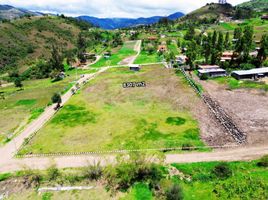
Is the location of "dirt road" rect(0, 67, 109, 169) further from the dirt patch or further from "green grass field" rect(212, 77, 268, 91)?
"green grass field" rect(212, 77, 268, 91)

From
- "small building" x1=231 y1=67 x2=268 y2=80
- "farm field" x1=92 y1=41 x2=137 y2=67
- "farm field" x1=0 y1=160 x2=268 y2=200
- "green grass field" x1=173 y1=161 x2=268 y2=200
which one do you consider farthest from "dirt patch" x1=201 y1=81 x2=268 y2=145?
"farm field" x1=92 y1=41 x2=137 y2=67

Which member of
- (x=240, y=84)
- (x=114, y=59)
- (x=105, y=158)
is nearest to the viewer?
(x=105, y=158)

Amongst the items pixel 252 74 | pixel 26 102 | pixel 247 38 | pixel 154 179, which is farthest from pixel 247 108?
pixel 26 102

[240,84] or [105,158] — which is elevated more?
[240,84]

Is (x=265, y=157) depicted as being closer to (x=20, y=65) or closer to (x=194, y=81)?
(x=194, y=81)

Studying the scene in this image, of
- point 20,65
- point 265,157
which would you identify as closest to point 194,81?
point 265,157

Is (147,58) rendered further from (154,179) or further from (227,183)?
(227,183)

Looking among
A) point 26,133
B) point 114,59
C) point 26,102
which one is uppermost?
point 114,59

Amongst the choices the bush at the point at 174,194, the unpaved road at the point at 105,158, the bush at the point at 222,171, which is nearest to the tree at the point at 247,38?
the unpaved road at the point at 105,158
